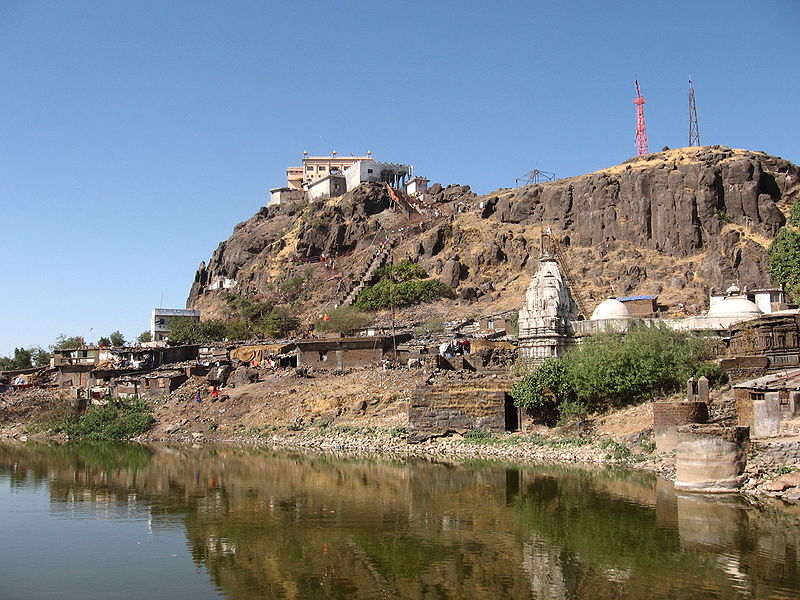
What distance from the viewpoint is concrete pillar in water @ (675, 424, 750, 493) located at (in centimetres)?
2127

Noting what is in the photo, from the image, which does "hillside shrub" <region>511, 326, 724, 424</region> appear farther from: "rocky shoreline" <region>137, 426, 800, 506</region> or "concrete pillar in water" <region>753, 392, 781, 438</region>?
"concrete pillar in water" <region>753, 392, 781, 438</region>

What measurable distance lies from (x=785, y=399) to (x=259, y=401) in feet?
95.0

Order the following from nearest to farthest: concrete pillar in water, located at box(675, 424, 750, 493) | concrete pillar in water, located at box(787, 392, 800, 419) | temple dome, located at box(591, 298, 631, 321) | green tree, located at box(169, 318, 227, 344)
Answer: concrete pillar in water, located at box(675, 424, 750, 493) < concrete pillar in water, located at box(787, 392, 800, 419) < temple dome, located at box(591, 298, 631, 321) < green tree, located at box(169, 318, 227, 344)

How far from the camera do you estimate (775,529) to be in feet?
59.5

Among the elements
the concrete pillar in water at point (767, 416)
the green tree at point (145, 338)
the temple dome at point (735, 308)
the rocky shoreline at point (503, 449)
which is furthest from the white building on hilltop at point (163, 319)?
the concrete pillar in water at point (767, 416)

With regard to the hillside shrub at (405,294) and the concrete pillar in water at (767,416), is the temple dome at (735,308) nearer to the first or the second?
the concrete pillar in water at (767,416)

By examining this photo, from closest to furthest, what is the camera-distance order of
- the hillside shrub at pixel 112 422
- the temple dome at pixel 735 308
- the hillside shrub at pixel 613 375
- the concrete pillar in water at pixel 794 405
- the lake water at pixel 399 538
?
the lake water at pixel 399 538 < the concrete pillar in water at pixel 794 405 < the hillside shrub at pixel 613 375 < the temple dome at pixel 735 308 < the hillside shrub at pixel 112 422

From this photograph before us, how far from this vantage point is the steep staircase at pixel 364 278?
89875 millimetres

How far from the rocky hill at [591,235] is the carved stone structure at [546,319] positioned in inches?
996

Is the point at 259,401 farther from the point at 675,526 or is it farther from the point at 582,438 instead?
the point at 675,526

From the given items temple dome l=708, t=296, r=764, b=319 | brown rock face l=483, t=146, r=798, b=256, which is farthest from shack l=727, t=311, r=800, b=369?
brown rock face l=483, t=146, r=798, b=256

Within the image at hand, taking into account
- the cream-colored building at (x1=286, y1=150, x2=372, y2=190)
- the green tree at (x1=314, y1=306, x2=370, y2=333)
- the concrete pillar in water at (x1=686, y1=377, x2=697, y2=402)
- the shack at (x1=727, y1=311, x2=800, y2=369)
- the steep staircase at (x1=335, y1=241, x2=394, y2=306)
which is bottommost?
the concrete pillar in water at (x1=686, y1=377, x2=697, y2=402)

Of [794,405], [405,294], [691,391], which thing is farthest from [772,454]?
[405,294]

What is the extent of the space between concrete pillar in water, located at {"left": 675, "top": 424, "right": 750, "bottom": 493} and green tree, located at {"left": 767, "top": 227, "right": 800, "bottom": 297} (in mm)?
32527
